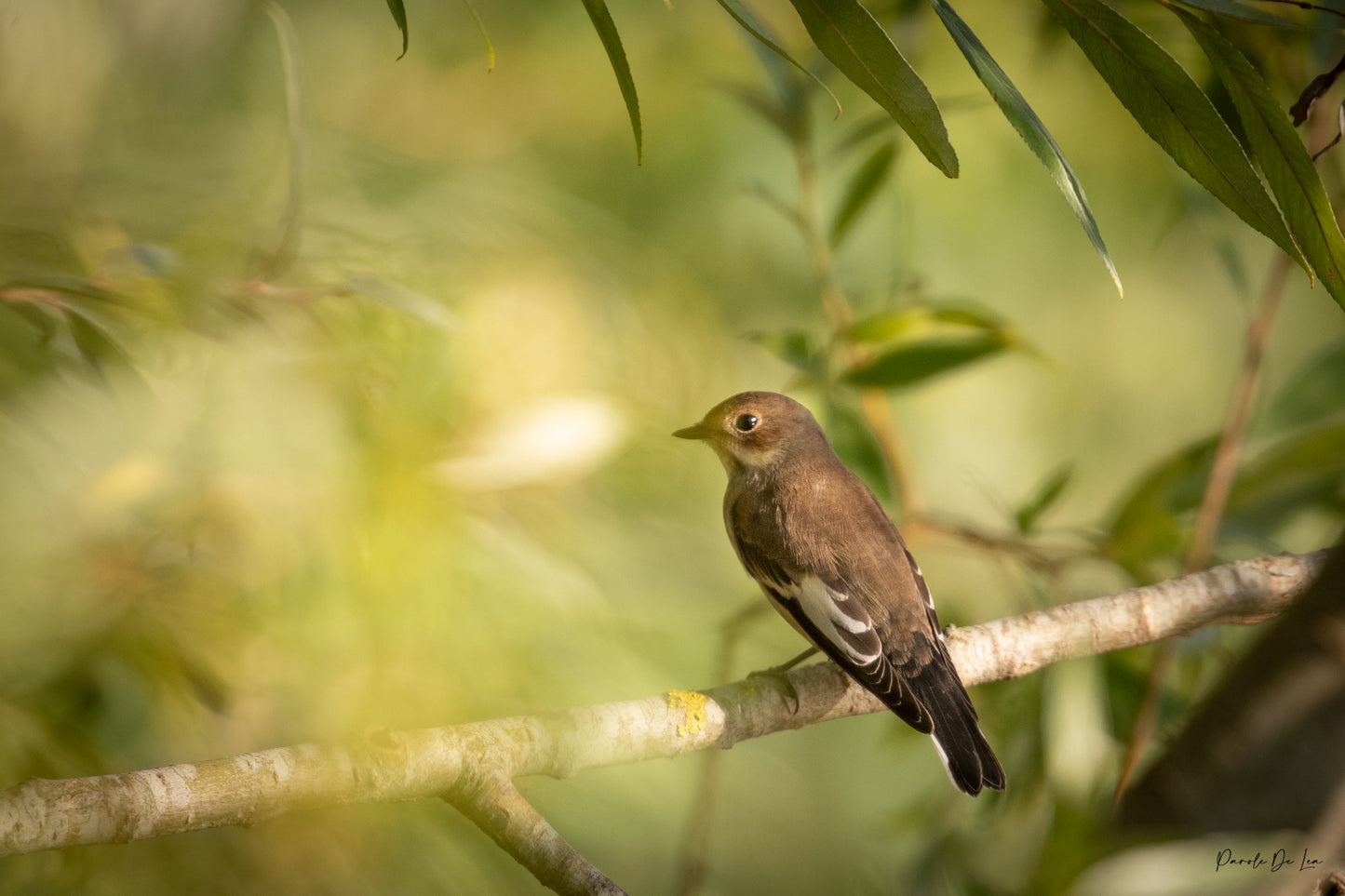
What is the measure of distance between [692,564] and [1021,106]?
0.67m

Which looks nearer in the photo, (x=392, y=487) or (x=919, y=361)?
(x=392, y=487)

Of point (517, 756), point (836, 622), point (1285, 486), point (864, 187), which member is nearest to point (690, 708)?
point (517, 756)

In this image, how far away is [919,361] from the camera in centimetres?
159

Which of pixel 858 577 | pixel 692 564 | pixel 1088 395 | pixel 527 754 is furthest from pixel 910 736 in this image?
pixel 1088 395

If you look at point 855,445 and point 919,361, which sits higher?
point 919,361

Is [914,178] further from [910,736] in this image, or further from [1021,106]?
[1021,106]

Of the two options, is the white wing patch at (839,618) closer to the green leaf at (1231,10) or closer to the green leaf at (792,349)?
the green leaf at (792,349)

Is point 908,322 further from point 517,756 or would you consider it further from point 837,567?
point 517,756

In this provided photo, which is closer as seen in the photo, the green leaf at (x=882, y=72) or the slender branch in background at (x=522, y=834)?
the green leaf at (x=882, y=72)

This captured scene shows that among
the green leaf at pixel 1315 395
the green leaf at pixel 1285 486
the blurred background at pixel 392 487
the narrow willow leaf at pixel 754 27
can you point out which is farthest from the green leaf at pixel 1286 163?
the green leaf at pixel 1315 395

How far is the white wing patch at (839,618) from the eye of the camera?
1.30 m

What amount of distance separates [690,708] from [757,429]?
27.3 inches

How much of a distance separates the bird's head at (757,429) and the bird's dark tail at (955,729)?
45 centimetres

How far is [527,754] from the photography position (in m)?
0.86
